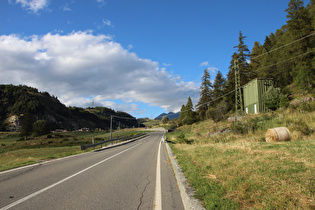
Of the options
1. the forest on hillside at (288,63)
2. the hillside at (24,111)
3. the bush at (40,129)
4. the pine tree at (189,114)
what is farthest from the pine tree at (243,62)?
the hillside at (24,111)

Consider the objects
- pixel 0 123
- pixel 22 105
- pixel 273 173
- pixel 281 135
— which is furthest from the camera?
pixel 22 105

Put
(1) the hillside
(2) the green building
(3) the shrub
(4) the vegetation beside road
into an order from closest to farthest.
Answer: (4) the vegetation beside road, (3) the shrub, (2) the green building, (1) the hillside

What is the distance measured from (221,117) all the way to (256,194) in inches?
1733

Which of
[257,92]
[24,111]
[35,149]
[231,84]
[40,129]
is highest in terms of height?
[231,84]

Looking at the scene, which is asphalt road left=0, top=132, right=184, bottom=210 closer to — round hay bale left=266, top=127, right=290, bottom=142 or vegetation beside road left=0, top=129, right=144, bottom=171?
vegetation beside road left=0, top=129, right=144, bottom=171

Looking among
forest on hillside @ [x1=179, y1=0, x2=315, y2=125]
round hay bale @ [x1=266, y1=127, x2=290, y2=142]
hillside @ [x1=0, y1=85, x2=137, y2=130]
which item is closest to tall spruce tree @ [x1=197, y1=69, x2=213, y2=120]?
forest on hillside @ [x1=179, y1=0, x2=315, y2=125]

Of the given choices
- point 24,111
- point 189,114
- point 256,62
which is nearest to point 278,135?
point 256,62

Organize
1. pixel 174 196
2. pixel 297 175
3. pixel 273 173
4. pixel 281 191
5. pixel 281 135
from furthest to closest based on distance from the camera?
pixel 281 135, pixel 174 196, pixel 273 173, pixel 297 175, pixel 281 191

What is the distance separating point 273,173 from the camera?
427 cm

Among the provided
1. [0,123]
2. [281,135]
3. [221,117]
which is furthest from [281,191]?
[0,123]

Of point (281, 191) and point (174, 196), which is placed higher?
point (281, 191)

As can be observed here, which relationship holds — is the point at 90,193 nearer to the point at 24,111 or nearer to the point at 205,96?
the point at 205,96

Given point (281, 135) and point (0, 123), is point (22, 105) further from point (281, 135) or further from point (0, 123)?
point (281, 135)

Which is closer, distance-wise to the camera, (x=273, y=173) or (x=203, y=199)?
(x=203, y=199)
